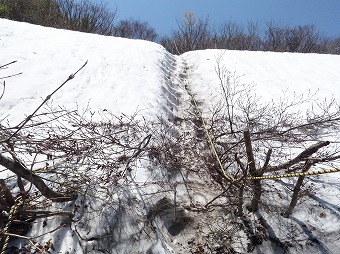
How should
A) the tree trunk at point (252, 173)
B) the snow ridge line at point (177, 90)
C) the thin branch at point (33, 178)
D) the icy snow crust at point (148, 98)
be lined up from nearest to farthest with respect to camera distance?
the thin branch at point (33, 178) → the tree trunk at point (252, 173) → the icy snow crust at point (148, 98) → the snow ridge line at point (177, 90)

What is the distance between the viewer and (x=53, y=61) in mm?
6617

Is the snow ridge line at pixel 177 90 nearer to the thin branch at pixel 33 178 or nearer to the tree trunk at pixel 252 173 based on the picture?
the tree trunk at pixel 252 173

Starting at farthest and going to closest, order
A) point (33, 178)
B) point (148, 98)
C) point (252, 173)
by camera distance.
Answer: point (148, 98) → point (252, 173) → point (33, 178)

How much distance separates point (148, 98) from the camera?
5.77 m

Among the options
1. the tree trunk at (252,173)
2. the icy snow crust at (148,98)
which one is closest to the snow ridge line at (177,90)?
the icy snow crust at (148,98)

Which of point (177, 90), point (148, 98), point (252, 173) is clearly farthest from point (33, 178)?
point (177, 90)

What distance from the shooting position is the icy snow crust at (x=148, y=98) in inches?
113

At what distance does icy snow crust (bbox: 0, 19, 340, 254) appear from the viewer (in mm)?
2881

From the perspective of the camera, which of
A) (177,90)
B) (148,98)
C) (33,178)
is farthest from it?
(177,90)

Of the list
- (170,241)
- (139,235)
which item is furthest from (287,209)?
(139,235)

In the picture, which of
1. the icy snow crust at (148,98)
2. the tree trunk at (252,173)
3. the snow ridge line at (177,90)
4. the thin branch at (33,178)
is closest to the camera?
the thin branch at (33,178)

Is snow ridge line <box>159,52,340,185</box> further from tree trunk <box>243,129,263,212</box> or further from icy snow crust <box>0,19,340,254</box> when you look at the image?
tree trunk <box>243,129,263,212</box>

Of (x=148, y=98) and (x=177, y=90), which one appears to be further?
(x=177, y=90)

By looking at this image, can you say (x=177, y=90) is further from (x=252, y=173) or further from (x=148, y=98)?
(x=252, y=173)
